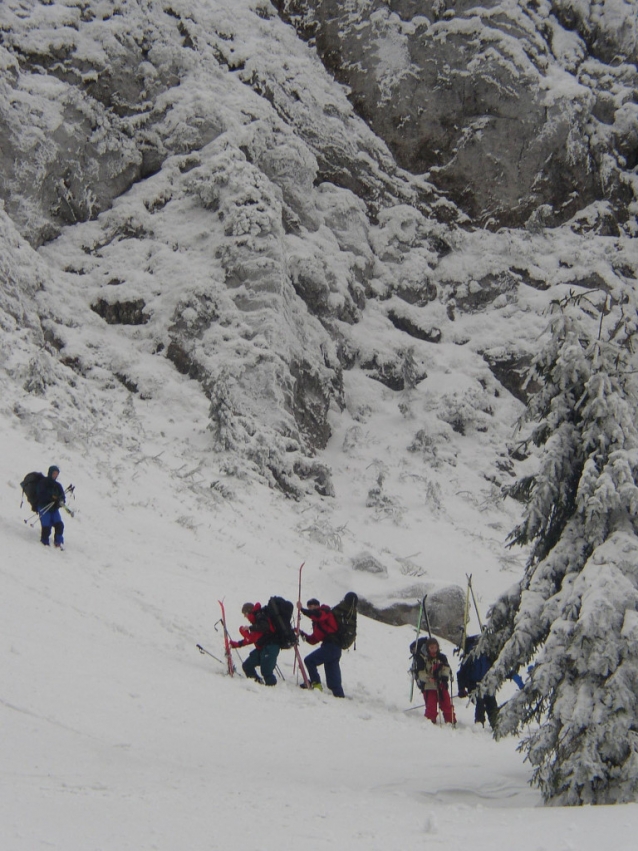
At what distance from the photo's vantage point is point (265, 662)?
864 centimetres

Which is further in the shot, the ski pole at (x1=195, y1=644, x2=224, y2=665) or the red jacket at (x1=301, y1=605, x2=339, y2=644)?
the red jacket at (x1=301, y1=605, x2=339, y2=644)

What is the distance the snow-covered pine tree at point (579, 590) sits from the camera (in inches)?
198

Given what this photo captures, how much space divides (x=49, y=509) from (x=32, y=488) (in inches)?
18.0

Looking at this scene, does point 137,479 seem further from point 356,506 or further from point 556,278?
point 556,278

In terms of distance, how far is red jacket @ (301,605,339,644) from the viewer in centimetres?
909


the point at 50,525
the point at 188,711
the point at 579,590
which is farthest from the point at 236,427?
the point at 579,590

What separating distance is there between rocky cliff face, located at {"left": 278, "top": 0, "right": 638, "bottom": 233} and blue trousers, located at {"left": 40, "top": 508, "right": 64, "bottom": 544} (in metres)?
28.5

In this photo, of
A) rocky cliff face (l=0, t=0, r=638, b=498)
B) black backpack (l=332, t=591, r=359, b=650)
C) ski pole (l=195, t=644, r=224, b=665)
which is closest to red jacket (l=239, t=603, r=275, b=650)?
ski pole (l=195, t=644, r=224, b=665)

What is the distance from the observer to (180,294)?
23109 mm

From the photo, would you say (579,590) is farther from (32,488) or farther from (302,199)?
(302,199)

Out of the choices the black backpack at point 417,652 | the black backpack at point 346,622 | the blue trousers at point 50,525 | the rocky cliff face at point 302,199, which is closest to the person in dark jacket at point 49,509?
the blue trousers at point 50,525

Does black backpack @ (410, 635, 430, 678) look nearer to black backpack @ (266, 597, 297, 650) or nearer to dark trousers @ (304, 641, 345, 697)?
dark trousers @ (304, 641, 345, 697)

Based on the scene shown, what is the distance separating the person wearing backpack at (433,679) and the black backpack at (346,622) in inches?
34.3

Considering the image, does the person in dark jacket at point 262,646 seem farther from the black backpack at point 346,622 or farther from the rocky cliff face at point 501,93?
the rocky cliff face at point 501,93
